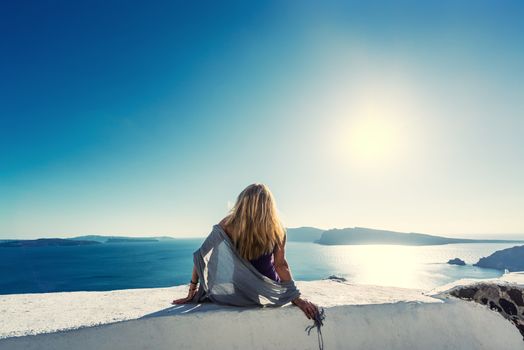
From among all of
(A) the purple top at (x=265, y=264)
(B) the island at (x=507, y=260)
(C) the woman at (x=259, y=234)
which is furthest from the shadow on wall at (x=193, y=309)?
(B) the island at (x=507, y=260)

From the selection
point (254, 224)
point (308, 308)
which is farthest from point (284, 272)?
point (254, 224)

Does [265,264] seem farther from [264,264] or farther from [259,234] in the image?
[259,234]

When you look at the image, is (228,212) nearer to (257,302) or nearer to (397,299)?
(257,302)

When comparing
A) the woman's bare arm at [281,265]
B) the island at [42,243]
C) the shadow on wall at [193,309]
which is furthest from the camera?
the island at [42,243]

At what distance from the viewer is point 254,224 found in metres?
2.62

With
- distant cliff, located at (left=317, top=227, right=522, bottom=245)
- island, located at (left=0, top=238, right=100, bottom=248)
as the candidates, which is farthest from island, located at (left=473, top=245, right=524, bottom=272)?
island, located at (left=0, top=238, right=100, bottom=248)

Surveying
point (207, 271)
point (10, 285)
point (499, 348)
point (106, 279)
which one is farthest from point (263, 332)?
point (10, 285)

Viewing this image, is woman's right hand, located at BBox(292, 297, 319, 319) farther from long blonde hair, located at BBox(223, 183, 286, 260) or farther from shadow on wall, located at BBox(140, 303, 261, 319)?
long blonde hair, located at BBox(223, 183, 286, 260)

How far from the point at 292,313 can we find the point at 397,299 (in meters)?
1.22

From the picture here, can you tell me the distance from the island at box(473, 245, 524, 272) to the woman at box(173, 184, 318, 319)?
106m

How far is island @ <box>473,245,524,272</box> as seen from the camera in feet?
275

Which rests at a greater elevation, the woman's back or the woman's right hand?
the woman's back

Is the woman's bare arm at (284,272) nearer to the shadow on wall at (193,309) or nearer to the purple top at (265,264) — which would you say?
the purple top at (265,264)

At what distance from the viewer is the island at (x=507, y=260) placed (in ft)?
275
